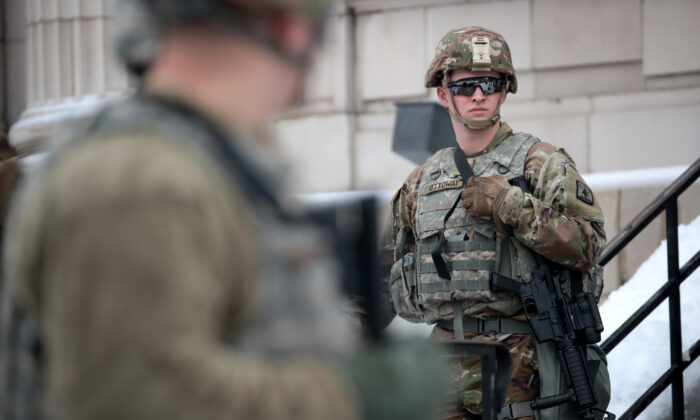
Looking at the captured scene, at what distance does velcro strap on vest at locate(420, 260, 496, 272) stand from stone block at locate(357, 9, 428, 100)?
14.9 feet

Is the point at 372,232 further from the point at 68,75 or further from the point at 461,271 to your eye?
the point at 68,75

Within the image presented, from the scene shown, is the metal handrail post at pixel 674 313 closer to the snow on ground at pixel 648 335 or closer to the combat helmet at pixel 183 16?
the snow on ground at pixel 648 335

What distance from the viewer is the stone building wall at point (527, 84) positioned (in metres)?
7.96

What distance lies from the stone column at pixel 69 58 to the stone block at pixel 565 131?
3.91 m

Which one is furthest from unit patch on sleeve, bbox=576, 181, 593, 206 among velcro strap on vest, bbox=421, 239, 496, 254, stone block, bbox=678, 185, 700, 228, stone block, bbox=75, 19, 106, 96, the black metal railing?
stone block, bbox=75, 19, 106, 96

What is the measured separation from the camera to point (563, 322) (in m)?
4.20

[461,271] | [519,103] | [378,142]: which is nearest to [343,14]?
[378,142]

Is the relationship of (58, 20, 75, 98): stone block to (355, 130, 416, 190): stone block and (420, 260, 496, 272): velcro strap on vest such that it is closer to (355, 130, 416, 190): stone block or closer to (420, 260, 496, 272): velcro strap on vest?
(355, 130, 416, 190): stone block

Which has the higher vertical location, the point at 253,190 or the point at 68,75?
the point at 68,75

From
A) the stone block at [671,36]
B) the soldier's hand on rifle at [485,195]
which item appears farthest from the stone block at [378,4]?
the soldier's hand on rifle at [485,195]

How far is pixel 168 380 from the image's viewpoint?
3.53 ft

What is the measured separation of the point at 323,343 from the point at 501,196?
2995mm

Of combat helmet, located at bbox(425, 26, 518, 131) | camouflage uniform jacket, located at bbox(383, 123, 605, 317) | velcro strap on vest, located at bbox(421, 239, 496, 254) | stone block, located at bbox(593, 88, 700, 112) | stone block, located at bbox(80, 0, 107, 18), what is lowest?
velcro strap on vest, located at bbox(421, 239, 496, 254)

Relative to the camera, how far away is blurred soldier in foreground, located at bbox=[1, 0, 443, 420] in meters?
1.07
